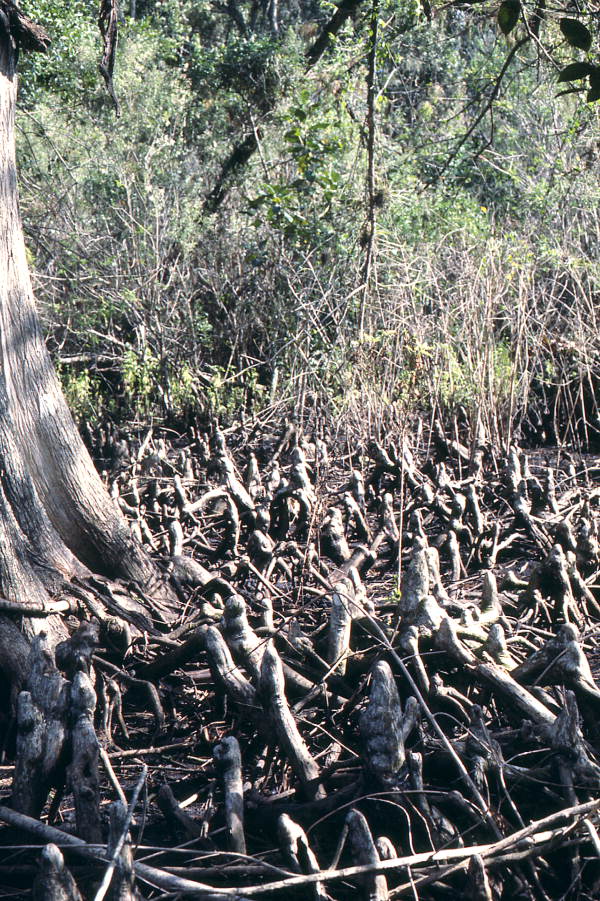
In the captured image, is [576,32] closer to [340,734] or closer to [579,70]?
[579,70]

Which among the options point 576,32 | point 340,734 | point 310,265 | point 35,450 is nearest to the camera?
point 576,32

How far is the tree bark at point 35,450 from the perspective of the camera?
404 centimetres

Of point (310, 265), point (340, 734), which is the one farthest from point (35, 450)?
point (310, 265)

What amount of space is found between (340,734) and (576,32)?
2153 mm

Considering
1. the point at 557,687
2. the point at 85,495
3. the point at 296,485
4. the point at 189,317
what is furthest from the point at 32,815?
the point at 189,317

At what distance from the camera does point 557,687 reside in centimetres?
299

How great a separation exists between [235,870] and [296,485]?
342 cm

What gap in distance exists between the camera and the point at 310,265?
6840 mm

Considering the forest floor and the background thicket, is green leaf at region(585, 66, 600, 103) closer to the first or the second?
the forest floor

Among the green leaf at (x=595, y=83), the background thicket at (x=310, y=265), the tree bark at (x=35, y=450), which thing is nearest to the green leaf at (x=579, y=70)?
the green leaf at (x=595, y=83)

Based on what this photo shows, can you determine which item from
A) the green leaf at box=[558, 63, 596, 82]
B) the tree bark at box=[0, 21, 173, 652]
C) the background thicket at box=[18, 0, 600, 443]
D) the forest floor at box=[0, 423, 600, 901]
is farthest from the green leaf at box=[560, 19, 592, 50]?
the background thicket at box=[18, 0, 600, 443]

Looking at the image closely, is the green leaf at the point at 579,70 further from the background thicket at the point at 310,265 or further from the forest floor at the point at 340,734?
the background thicket at the point at 310,265

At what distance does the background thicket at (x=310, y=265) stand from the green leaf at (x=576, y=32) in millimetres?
4318

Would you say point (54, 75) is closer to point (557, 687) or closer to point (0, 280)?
point (0, 280)
